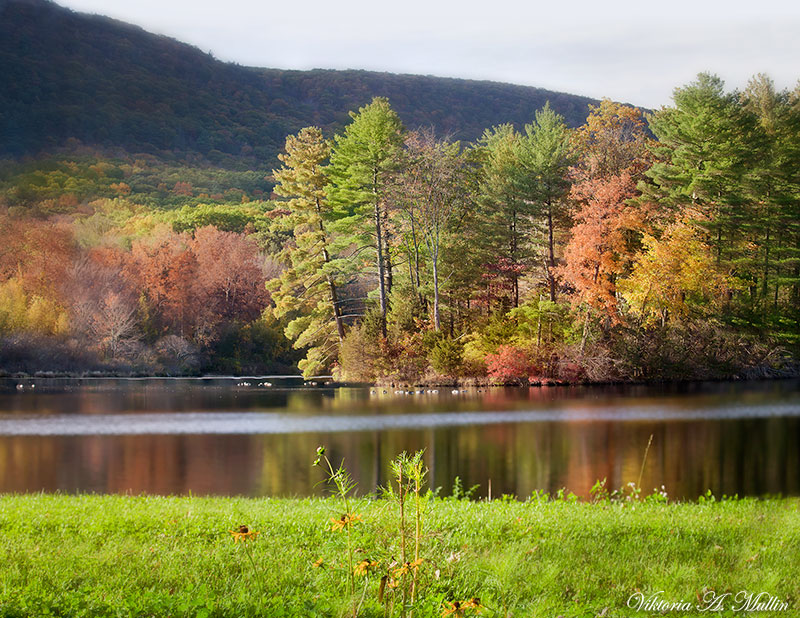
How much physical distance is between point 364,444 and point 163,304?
35.4m

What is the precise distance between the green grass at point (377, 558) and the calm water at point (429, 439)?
283cm

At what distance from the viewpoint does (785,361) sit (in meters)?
32.9

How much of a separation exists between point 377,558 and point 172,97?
9855 centimetres

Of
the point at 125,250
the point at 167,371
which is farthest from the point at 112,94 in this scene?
the point at 167,371

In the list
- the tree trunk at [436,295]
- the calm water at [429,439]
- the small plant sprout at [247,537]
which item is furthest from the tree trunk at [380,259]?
the small plant sprout at [247,537]

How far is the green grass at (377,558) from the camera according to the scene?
16.6ft

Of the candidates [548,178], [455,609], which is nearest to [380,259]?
[548,178]

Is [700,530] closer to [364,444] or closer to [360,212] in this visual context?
[364,444]

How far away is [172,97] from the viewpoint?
3816 inches

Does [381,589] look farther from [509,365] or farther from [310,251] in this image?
[310,251]

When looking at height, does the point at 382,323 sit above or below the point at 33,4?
below

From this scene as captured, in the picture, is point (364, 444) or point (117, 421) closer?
point (364, 444)

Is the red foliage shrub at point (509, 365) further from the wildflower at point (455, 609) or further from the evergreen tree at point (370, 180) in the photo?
the wildflower at point (455, 609)

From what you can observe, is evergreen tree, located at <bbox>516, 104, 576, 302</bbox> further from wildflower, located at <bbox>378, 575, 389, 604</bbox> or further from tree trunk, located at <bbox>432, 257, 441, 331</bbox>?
wildflower, located at <bbox>378, 575, 389, 604</bbox>
